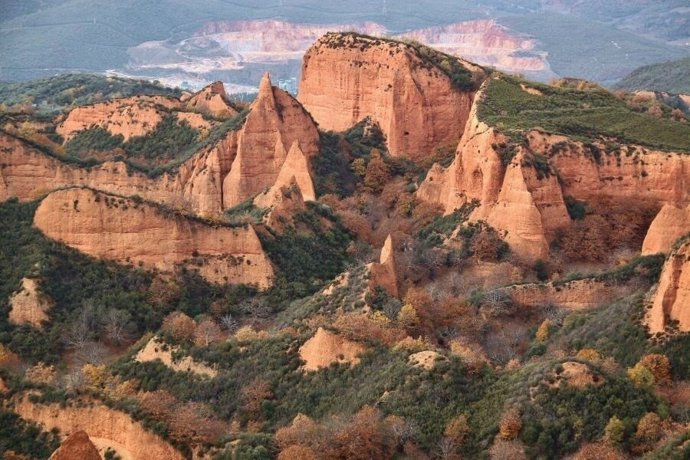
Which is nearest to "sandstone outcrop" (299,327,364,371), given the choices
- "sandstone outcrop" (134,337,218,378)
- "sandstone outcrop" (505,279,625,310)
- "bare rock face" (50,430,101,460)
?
"sandstone outcrop" (134,337,218,378)

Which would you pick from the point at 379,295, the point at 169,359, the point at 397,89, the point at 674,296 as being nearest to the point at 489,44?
the point at 397,89

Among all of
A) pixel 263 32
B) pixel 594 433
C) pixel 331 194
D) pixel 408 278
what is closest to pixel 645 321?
pixel 594 433

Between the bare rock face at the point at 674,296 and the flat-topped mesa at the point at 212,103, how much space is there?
106 feet

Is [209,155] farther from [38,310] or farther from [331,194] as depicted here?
[38,310]

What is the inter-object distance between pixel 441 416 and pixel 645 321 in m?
7.45

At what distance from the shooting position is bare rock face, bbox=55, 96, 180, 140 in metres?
62.5

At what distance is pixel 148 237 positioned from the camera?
44625mm

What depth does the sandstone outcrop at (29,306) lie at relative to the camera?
135ft

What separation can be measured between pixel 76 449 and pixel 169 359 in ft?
38.3

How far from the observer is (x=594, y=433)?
27891 mm

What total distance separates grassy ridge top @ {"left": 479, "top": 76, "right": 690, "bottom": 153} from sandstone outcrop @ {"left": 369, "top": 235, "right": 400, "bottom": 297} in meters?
12.0

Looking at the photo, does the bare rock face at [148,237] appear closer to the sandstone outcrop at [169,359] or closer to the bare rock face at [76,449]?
the sandstone outcrop at [169,359]

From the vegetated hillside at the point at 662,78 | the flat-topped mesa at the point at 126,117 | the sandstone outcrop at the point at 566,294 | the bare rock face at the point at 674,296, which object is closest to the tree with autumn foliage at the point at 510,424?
the bare rock face at the point at 674,296

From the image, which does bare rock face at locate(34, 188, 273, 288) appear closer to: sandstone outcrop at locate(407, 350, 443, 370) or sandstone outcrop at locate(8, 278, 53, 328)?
sandstone outcrop at locate(8, 278, 53, 328)
